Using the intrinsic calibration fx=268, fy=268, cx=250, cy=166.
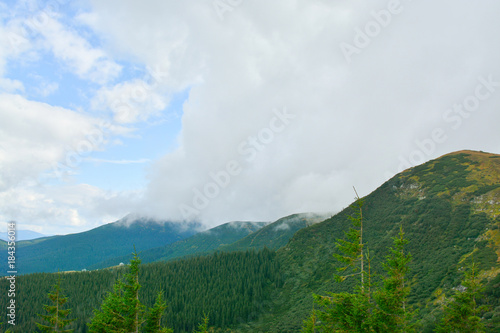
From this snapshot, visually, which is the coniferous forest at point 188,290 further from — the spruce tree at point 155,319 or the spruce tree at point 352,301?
the spruce tree at point 352,301

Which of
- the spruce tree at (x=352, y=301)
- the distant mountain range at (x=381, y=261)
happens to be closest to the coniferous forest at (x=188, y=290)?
the distant mountain range at (x=381, y=261)

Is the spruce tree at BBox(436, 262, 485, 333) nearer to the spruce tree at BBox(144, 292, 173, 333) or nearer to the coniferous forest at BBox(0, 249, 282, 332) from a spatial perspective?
the spruce tree at BBox(144, 292, 173, 333)

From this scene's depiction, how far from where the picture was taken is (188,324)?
11312 cm

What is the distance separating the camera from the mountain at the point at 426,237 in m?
58.3

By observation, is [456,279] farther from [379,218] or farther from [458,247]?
[379,218]

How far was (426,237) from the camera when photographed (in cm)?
8525

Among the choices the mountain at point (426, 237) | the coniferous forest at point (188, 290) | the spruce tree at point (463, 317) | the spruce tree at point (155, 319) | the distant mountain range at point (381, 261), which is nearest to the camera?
the spruce tree at point (463, 317)

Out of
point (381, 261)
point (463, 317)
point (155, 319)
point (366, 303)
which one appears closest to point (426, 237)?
point (381, 261)

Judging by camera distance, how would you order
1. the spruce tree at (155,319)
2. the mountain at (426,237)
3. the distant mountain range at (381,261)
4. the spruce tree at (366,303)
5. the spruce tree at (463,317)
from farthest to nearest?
the distant mountain range at (381,261), the mountain at (426,237), the spruce tree at (155,319), the spruce tree at (463,317), the spruce tree at (366,303)

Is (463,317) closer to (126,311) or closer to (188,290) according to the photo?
(126,311)

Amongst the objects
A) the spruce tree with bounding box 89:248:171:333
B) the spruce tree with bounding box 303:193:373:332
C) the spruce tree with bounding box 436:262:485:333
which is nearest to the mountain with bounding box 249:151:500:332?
the spruce tree with bounding box 436:262:485:333

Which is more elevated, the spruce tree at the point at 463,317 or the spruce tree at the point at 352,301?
the spruce tree at the point at 352,301

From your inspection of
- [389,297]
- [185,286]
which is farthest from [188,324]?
[389,297]

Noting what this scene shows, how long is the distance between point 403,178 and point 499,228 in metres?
63.2
